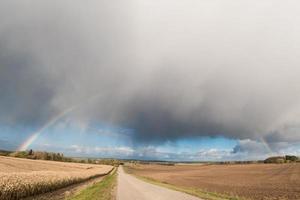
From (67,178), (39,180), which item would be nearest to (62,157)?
(67,178)

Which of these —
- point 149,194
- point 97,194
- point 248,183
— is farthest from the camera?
point 248,183

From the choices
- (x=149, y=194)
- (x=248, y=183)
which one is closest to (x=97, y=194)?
(x=149, y=194)

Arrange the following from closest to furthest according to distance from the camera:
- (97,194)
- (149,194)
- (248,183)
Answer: (97,194)
(149,194)
(248,183)

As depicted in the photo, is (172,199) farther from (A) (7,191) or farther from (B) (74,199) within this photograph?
(A) (7,191)

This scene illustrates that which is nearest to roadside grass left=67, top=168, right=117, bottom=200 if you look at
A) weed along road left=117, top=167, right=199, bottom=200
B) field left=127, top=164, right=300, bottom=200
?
weed along road left=117, top=167, right=199, bottom=200

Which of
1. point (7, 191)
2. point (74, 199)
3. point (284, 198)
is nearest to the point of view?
point (7, 191)

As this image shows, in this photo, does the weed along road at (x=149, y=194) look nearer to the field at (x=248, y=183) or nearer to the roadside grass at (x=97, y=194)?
the roadside grass at (x=97, y=194)

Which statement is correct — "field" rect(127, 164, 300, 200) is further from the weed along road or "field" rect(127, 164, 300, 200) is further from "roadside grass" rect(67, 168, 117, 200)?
"roadside grass" rect(67, 168, 117, 200)

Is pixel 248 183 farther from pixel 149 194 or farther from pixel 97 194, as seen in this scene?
pixel 97 194

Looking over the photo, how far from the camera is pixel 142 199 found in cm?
2381

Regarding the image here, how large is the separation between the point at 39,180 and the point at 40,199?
3134 mm

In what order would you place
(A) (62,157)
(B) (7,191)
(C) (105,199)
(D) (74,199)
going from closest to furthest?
(B) (7,191)
(C) (105,199)
(D) (74,199)
(A) (62,157)

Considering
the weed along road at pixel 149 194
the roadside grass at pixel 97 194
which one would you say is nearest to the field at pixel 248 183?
the weed along road at pixel 149 194

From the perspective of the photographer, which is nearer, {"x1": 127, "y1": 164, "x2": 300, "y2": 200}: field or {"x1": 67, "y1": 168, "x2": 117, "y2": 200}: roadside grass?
{"x1": 67, "y1": 168, "x2": 117, "y2": 200}: roadside grass
